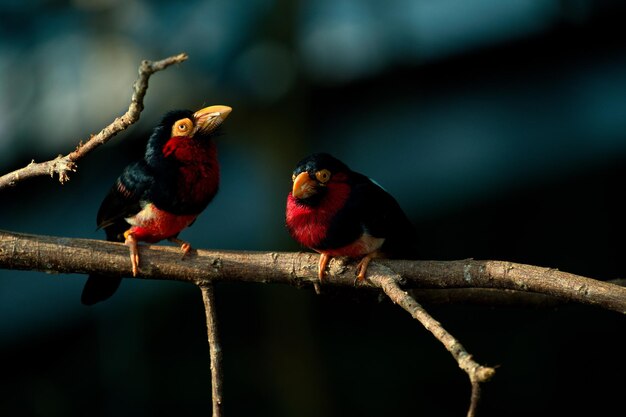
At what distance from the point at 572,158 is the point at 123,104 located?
3.51 meters

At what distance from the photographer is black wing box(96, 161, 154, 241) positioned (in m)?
3.68

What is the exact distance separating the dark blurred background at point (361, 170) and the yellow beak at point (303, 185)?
3444mm

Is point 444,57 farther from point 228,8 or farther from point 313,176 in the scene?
point 313,176

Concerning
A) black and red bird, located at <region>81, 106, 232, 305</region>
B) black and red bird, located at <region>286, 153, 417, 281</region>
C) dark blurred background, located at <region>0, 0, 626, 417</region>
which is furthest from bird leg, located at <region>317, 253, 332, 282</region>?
dark blurred background, located at <region>0, 0, 626, 417</region>

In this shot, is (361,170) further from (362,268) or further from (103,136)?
(103,136)

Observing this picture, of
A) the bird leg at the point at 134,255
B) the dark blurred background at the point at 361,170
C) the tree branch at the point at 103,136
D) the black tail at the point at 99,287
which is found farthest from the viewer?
the dark blurred background at the point at 361,170

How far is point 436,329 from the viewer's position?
2.49 m

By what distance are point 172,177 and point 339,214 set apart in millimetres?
658

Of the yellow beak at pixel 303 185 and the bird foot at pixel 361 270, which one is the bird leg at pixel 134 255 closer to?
the yellow beak at pixel 303 185

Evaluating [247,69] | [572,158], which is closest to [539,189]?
[572,158]

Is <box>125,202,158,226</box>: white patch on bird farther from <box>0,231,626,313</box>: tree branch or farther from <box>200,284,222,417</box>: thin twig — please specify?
<box>200,284,222,417</box>: thin twig

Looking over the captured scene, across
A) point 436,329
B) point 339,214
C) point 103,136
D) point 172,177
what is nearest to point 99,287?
point 172,177

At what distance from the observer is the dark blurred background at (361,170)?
23.4 ft

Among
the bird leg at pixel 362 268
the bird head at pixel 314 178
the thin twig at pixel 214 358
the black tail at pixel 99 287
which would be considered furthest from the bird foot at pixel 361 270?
the black tail at pixel 99 287
